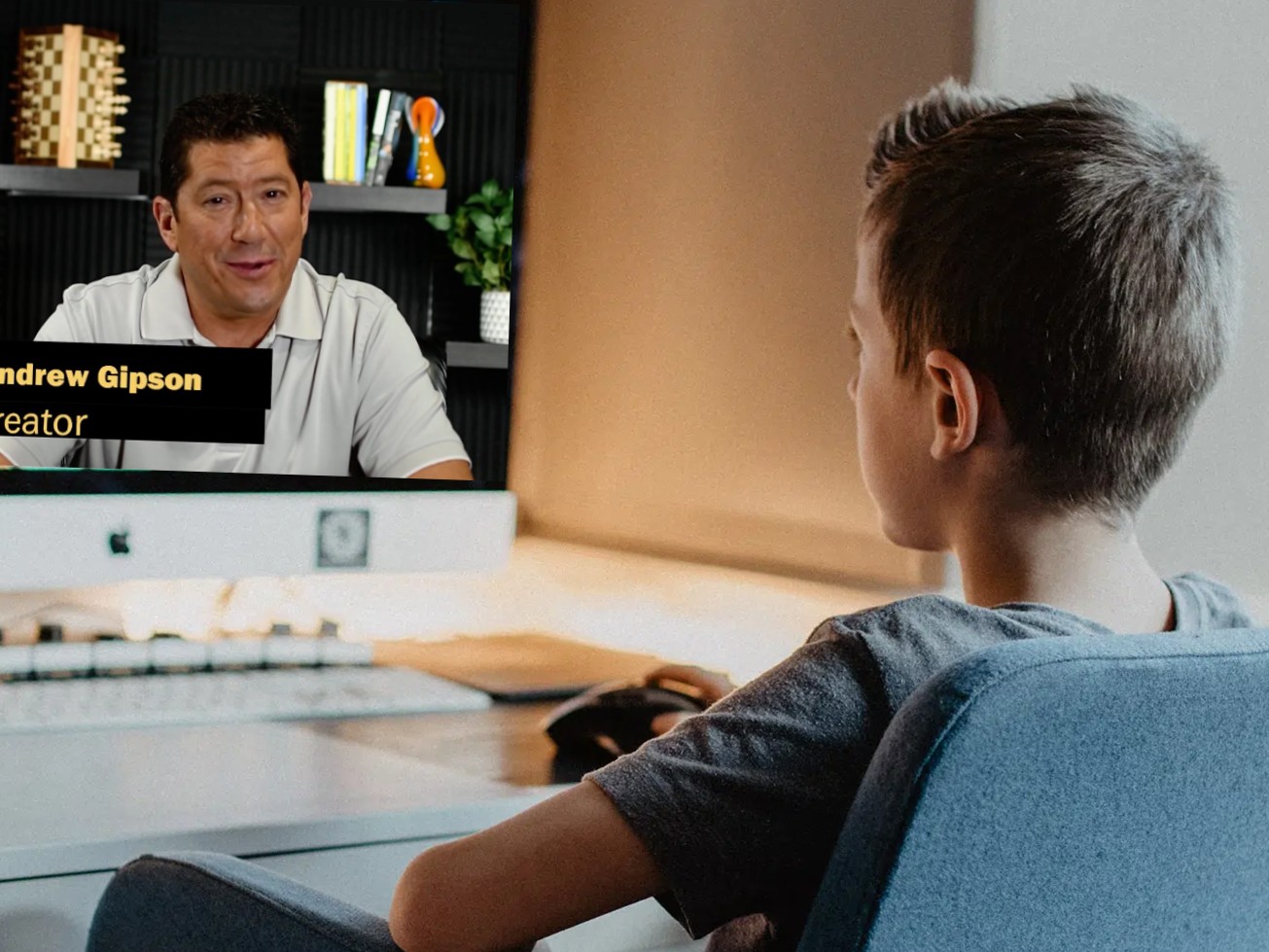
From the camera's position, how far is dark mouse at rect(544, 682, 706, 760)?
1124 millimetres

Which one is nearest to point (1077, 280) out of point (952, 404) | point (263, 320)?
point (952, 404)

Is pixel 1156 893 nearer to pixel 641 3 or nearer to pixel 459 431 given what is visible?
pixel 459 431

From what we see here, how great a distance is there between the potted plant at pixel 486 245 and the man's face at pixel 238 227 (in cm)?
13

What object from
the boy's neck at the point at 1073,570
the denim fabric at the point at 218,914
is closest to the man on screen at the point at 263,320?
the denim fabric at the point at 218,914

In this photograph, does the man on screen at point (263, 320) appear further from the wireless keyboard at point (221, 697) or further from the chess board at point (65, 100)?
the wireless keyboard at point (221, 697)

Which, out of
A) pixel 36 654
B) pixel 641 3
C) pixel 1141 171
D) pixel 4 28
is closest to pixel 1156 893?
pixel 1141 171

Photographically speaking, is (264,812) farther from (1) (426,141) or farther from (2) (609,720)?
(1) (426,141)

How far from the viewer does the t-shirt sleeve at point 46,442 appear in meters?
1.23

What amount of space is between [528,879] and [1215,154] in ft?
3.13

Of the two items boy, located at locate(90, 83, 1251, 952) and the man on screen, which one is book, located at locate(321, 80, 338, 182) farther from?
boy, located at locate(90, 83, 1251, 952)

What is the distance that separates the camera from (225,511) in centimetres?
130

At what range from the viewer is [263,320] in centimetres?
131

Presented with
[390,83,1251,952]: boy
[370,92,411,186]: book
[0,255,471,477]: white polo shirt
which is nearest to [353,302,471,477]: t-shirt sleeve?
[0,255,471,477]: white polo shirt

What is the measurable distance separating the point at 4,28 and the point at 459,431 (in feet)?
1.68
